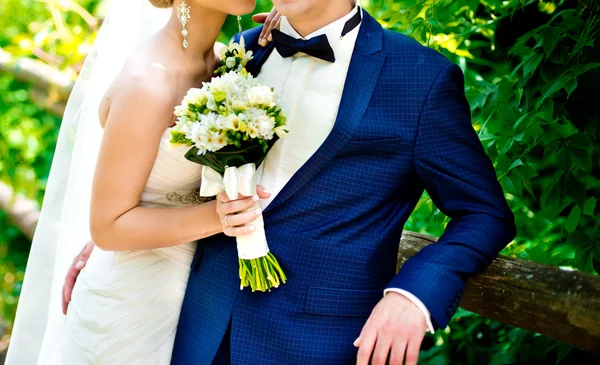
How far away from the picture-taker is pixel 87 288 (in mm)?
2201

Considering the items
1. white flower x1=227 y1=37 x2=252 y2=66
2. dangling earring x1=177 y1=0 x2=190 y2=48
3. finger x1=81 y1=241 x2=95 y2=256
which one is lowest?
finger x1=81 y1=241 x2=95 y2=256

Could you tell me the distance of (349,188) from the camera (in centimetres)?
178

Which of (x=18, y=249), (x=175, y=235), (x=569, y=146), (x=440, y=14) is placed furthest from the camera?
(x=18, y=249)

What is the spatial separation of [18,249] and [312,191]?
5787 mm

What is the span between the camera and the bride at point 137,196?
194 centimetres

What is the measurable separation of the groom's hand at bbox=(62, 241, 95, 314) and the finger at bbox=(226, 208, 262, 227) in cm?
85

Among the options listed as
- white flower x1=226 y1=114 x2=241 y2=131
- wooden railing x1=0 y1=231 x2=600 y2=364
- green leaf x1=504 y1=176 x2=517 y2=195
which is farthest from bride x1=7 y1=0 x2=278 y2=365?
green leaf x1=504 y1=176 x2=517 y2=195

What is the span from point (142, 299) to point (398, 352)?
0.95 meters

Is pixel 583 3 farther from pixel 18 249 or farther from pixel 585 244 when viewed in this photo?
pixel 18 249

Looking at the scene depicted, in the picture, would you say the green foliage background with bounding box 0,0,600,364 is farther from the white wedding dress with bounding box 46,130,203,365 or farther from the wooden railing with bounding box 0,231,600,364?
the white wedding dress with bounding box 46,130,203,365

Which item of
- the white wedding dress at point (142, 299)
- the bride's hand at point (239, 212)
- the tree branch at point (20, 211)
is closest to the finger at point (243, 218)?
the bride's hand at point (239, 212)

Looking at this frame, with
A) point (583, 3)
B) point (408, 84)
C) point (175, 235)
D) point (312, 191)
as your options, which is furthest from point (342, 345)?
point (583, 3)

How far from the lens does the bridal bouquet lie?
1664 mm

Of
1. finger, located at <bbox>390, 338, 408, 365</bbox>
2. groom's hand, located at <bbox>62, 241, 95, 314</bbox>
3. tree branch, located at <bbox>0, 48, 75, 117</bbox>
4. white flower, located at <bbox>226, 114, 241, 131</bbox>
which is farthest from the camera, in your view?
tree branch, located at <bbox>0, 48, 75, 117</bbox>
